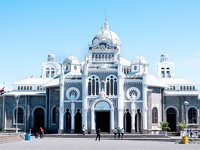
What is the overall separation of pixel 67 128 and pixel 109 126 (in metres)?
6.62

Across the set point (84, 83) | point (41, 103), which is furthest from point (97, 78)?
point (41, 103)

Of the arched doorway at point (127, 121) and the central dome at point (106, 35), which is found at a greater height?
the central dome at point (106, 35)

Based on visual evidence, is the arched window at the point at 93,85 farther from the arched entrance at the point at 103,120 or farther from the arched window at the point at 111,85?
the arched entrance at the point at 103,120

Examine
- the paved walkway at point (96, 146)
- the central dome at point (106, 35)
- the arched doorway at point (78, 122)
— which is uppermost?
the central dome at point (106, 35)

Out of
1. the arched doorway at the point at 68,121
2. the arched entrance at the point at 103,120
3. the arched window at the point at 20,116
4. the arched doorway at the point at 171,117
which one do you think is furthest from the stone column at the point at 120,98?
the arched window at the point at 20,116

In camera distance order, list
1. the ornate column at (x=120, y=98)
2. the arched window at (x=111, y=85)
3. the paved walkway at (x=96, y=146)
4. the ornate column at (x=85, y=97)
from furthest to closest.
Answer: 1. the arched window at (x=111, y=85)
2. the ornate column at (x=85, y=97)
3. the ornate column at (x=120, y=98)
4. the paved walkway at (x=96, y=146)

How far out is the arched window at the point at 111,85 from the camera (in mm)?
61094

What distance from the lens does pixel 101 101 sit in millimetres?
60812

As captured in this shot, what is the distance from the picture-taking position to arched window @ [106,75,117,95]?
6109 cm

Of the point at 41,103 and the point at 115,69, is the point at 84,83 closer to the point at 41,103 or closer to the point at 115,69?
the point at 115,69

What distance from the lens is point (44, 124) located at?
6888 centimetres

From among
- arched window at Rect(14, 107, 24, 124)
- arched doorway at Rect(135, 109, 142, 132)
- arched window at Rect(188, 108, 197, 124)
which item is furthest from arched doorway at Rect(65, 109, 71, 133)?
arched window at Rect(188, 108, 197, 124)

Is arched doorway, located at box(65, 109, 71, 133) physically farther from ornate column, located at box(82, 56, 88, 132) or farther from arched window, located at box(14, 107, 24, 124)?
arched window, located at box(14, 107, 24, 124)

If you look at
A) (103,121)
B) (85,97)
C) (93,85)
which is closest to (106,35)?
(93,85)
